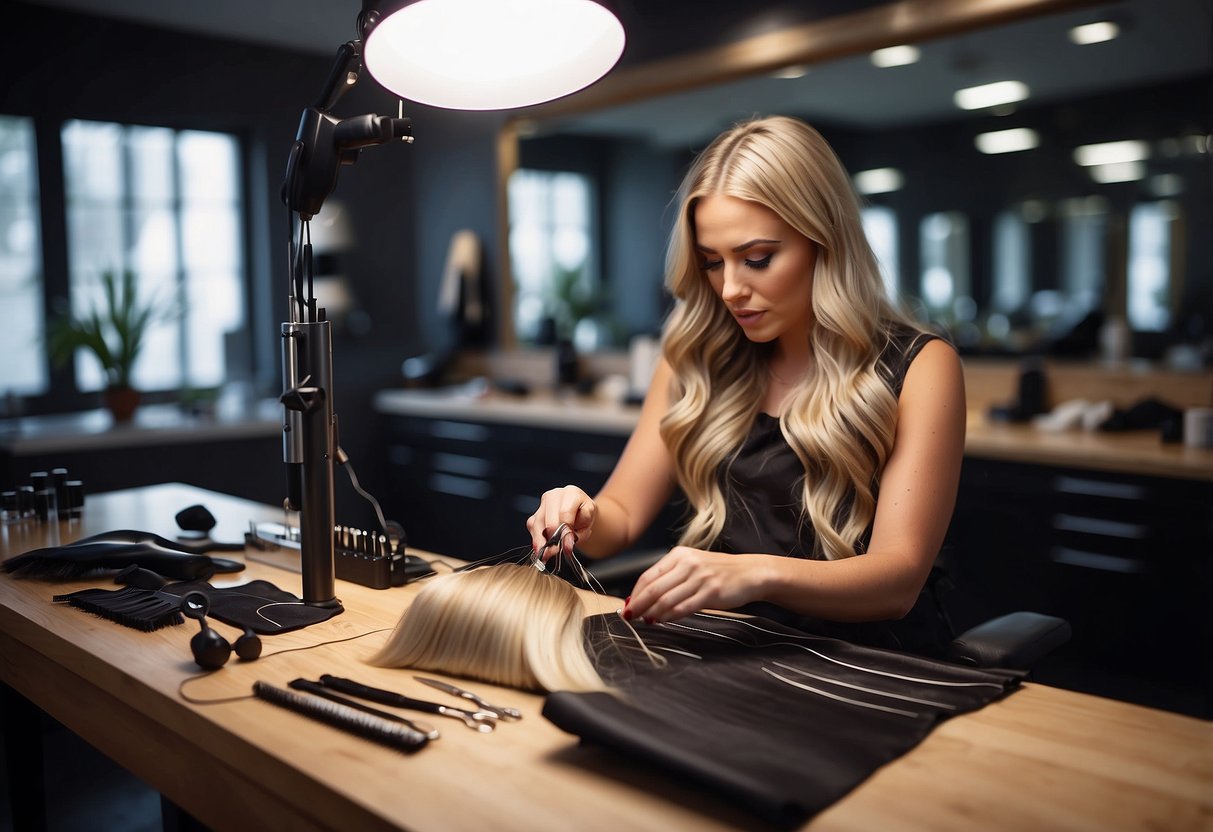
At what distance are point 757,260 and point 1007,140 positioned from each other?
13.8 ft

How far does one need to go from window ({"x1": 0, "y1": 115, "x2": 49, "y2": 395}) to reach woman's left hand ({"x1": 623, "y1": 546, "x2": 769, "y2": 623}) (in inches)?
170

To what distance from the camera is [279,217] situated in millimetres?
5258

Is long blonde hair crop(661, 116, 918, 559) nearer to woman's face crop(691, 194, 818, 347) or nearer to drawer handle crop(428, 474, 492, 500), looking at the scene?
woman's face crop(691, 194, 818, 347)

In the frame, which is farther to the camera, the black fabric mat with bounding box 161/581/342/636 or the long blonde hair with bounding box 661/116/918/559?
the long blonde hair with bounding box 661/116/918/559

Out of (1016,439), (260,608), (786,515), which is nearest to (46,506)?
(260,608)

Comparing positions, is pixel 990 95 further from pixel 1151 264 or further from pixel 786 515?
pixel 786 515

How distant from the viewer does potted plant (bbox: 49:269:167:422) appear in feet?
13.9

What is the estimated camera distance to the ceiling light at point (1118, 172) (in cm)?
487

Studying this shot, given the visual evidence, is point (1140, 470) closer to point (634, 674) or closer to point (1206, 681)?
point (1206, 681)

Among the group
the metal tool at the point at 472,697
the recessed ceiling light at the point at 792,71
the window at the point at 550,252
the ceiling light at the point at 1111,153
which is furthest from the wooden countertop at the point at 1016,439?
the ceiling light at the point at 1111,153

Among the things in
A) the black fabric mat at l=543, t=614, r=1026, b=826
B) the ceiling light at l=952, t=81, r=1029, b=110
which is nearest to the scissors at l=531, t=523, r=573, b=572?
the black fabric mat at l=543, t=614, r=1026, b=826

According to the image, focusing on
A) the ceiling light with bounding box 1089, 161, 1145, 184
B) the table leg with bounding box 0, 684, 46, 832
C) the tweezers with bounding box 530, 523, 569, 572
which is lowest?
the table leg with bounding box 0, 684, 46, 832

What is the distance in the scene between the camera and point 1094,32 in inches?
153

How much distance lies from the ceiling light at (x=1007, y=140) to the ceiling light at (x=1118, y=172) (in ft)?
1.08
